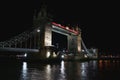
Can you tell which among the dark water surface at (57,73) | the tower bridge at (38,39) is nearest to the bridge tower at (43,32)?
the tower bridge at (38,39)

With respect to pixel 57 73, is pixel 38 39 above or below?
above

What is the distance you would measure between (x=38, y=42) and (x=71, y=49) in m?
34.2

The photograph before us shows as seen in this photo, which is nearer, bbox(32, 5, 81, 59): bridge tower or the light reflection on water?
the light reflection on water

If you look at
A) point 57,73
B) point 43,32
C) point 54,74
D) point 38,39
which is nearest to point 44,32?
point 43,32

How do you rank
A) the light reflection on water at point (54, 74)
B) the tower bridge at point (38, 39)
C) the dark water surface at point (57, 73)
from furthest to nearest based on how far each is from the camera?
the tower bridge at point (38, 39), the dark water surface at point (57, 73), the light reflection on water at point (54, 74)

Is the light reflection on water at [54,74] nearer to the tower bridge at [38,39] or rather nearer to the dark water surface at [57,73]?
the dark water surface at [57,73]

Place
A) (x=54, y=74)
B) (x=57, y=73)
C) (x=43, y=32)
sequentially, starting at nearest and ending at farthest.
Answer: (x=54, y=74) → (x=57, y=73) → (x=43, y=32)

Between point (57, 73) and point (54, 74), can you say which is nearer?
point (54, 74)

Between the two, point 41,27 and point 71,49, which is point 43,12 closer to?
Result: point 41,27

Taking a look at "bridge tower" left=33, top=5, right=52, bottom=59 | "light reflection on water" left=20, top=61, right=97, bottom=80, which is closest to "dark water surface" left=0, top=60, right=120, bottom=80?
"light reflection on water" left=20, top=61, right=97, bottom=80

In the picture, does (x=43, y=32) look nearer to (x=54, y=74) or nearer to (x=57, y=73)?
(x=57, y=73)

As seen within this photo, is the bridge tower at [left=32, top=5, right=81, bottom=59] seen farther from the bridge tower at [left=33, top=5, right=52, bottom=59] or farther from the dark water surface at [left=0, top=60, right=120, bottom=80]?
the dark water surface at [left=0, top=60, right=120, bottom=80]

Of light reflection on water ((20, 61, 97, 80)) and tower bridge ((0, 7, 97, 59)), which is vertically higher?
tower bridge ((0, 7, 97, 59))

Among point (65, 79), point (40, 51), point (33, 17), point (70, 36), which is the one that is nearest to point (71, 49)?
point (70, 36)
